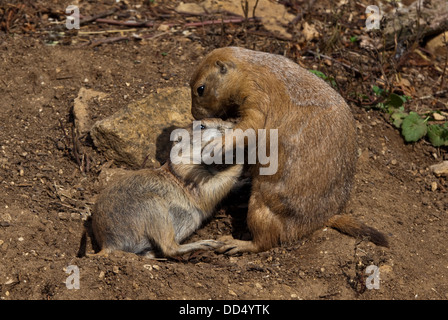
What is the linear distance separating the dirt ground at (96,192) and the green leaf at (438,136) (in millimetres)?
96

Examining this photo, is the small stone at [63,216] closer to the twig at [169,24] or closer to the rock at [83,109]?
the rock at [83,109]

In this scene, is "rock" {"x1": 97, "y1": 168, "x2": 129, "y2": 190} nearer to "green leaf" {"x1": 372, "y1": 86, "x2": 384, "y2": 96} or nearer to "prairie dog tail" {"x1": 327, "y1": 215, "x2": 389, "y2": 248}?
"prairie dog tail" {"x1": 327, "y1": 215, "x2": 389, "y2": 248}

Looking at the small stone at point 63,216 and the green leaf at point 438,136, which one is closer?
the small stone at point 63,216

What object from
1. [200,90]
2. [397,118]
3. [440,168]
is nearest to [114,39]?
[200,90]

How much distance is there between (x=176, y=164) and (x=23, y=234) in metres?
1.60

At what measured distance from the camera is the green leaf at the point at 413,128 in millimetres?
6746

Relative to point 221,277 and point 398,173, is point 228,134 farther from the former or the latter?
point 398,173

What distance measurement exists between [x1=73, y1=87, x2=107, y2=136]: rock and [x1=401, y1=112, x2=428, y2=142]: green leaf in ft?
12.4

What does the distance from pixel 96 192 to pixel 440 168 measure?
13.1 ft

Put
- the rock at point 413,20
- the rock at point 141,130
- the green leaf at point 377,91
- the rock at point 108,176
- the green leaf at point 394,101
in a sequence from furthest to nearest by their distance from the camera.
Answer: the rock at point 413,20, the green leaf at point 377,91, the green leaf at point 394,101, the rock at point 141,130, the rock at point 108,176

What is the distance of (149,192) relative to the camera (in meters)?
5.23

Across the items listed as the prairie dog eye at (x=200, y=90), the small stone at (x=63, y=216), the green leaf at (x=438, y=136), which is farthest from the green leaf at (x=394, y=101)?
the small stone at (x=63, y=216)

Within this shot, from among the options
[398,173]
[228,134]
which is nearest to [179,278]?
[228,134]

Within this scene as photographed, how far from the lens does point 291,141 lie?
4.92m
